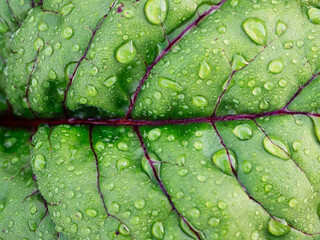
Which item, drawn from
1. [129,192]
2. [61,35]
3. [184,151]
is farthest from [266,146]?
[61,35]

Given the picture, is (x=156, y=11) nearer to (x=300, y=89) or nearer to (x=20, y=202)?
(x=300, y=89)

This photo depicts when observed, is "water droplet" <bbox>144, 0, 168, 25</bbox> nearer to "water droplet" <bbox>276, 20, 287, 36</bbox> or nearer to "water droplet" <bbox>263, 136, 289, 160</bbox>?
"water droplet" <bbox>276, 20, 287, 36</bbox>

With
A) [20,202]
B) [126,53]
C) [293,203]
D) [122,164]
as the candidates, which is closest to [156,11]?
[126,53]

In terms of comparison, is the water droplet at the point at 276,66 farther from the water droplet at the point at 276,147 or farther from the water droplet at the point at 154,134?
the water droplet at the point at 154,134

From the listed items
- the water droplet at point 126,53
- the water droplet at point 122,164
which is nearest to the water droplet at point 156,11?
the water droplet at point 126,53

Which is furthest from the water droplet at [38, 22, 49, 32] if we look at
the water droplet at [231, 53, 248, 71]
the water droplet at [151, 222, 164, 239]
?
the water droplet at [151, 222, 164, 239]

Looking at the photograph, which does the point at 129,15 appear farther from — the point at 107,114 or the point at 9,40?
the point at 9,40
